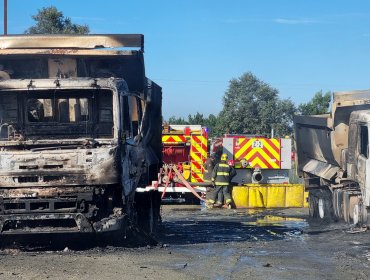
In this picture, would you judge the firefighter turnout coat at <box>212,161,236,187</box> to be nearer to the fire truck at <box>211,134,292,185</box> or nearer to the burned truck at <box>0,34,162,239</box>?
the fire truck at <box>211,134,292,185</box>

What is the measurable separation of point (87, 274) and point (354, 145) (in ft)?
25.3

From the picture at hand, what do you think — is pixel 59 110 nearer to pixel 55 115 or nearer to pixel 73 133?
pixel 55 115

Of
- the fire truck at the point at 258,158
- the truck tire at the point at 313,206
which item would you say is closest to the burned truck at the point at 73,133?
the truck tire at the point at 313,206

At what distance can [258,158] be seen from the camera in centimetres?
2230

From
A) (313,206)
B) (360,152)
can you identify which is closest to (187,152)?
(313,206)

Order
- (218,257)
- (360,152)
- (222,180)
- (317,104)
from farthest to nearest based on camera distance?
(317,104) → (222,180) → (360,152) → (218,257)

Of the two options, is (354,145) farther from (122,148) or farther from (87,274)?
(87,274)

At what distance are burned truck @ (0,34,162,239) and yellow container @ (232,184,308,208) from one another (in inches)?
283

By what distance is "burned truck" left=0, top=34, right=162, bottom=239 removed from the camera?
10.1 m

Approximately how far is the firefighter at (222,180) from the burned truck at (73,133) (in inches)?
263

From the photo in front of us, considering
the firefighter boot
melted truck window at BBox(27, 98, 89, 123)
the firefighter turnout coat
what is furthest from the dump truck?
melted truck window at BBox(27, 98, 89, 123)

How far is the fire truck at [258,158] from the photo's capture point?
2209cm

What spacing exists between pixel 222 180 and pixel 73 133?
927 centimetres

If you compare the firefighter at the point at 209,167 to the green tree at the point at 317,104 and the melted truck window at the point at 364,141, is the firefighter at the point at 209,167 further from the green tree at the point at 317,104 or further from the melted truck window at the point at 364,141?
the green tree at the point at 317,104
